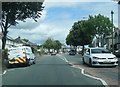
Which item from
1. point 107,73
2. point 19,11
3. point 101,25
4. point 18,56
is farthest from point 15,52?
point 101,25

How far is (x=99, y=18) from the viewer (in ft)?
134

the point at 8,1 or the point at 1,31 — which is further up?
the point at 8,1

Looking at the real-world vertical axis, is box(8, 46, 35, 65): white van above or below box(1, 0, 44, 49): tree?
below

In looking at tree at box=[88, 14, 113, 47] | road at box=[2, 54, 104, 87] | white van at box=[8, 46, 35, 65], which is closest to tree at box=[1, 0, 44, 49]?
white van at box=[8, 46, 35, 65]

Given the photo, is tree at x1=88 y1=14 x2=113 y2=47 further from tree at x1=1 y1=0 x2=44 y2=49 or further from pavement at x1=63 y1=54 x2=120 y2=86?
pavement at x1=63 y1=54 x2=120 y2=86

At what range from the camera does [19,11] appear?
2266 cm

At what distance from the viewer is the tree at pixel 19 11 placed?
21152 mm

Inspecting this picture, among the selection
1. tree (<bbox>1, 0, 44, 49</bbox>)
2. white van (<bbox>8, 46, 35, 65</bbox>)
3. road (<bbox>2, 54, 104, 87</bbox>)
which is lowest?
road (<bbox>2, 54, 104, 87</bbox>)

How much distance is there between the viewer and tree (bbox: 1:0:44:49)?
21152 mm

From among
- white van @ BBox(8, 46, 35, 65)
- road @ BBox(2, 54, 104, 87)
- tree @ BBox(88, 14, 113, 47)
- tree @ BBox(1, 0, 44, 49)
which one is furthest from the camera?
tree @ BBox(88, 14, 113, 47)

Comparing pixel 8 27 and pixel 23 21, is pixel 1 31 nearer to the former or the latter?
pixel 8 27

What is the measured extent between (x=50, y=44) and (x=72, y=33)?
48.6 metres

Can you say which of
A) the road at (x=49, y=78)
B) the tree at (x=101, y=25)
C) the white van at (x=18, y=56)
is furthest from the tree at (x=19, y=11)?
the tree at (x=101, y=25)

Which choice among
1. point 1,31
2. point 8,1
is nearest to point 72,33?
point 1,31
